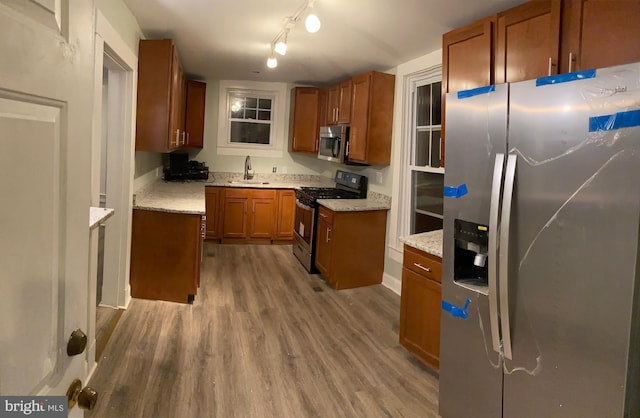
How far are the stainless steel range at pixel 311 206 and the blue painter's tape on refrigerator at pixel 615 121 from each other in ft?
11.2

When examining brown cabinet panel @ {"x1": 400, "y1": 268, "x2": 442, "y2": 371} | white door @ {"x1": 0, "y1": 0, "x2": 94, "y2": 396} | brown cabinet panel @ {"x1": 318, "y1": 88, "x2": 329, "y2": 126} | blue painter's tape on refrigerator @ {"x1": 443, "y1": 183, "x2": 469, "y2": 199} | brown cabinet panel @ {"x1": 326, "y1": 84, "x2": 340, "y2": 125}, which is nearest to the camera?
white door @ {"x1": 0, "y1": 0, "x2": 94, "y2": 396}

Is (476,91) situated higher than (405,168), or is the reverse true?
(476,91)

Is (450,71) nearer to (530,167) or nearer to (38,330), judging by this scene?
(530,167)

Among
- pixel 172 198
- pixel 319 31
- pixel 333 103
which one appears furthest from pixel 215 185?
pixel 319 31

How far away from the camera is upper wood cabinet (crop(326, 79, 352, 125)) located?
4.86 m

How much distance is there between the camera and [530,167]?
172cm

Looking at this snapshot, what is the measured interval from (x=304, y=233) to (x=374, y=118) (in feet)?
5.39

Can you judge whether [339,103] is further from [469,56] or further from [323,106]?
[469,56]

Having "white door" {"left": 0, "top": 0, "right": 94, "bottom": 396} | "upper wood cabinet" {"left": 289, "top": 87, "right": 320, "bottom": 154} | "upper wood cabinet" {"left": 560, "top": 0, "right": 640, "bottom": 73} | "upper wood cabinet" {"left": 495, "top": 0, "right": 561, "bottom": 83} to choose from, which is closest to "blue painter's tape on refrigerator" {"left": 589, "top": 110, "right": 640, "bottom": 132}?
"upper wood cabinet" {"left": 560, "top": 0, "right": 640, "bottom": 73}

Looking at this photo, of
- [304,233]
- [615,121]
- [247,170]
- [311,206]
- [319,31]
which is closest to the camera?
[615,121]

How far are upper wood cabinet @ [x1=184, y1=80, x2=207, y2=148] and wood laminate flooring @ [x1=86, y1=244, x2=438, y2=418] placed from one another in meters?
2.60

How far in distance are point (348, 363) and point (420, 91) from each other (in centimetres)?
275

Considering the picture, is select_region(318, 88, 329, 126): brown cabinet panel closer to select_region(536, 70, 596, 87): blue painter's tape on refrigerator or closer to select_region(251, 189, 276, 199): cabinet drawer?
select_region(251, 189, 276, 199): cabinet drawer

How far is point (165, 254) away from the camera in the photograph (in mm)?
3619
